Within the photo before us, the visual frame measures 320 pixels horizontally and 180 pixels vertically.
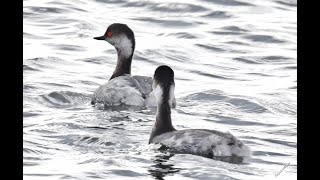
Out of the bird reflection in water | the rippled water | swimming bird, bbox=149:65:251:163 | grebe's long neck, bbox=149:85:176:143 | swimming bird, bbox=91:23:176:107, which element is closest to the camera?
Result: the bird reflection in water

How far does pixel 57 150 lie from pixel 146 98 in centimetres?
343

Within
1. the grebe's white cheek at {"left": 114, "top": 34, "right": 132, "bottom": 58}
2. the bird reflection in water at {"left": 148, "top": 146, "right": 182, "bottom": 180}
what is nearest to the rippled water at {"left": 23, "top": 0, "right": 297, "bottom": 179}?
the bird reflection in water at {"left": 148, "top": 146, "right": 182, "bottom": 180}

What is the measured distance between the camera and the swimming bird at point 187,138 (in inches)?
432

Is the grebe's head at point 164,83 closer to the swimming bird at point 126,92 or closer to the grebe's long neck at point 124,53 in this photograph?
the swimming bird at point 126,92

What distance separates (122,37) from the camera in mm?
15867

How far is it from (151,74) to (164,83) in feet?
17.6

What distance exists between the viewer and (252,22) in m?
22.2

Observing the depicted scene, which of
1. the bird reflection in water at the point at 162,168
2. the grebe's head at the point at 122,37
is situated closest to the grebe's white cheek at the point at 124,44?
the grebe's head at the point at 122,37

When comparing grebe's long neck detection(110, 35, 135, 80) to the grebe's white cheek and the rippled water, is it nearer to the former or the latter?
the grebe's white cheek

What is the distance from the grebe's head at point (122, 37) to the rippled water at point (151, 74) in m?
0.74

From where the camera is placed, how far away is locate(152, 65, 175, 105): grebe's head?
39.5 feet

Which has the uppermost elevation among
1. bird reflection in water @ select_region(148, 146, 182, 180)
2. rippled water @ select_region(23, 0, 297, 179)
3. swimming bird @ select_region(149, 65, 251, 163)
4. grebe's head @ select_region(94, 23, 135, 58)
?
grebe's head @ select_region(94, 23, 135, 58)

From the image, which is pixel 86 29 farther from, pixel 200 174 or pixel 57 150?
pixel 200 174

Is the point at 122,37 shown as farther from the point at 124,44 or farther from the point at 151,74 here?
the point at 151,74
